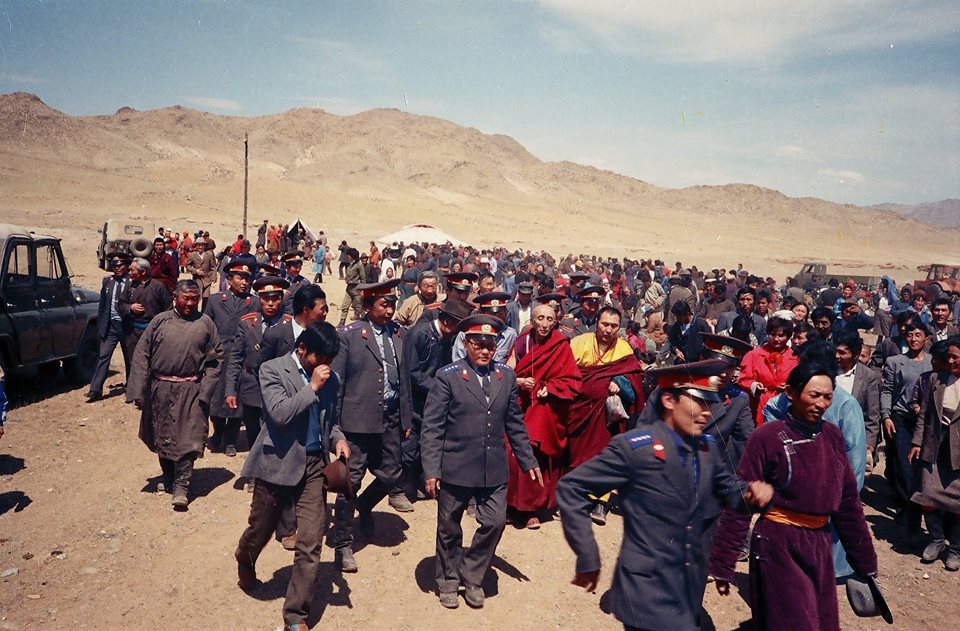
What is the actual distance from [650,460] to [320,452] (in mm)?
2321

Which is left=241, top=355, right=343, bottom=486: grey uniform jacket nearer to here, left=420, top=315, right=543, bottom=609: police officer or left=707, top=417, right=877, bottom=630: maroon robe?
left=420, top=315, right=543, bottom=609: police officer

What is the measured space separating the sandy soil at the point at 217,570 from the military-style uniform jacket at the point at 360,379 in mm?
1140

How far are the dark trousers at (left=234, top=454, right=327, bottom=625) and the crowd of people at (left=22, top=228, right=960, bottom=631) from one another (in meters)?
0.01

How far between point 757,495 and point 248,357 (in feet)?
16.4

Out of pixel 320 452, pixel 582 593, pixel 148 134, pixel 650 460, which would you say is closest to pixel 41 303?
pixel 320 452

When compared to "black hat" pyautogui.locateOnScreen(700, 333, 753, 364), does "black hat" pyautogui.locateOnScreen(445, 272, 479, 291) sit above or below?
above

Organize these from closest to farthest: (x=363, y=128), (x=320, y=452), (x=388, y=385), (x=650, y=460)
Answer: (x=650, y=460) < (x=320, y=452) < (x=388, y=385) < (x=363, y=128)

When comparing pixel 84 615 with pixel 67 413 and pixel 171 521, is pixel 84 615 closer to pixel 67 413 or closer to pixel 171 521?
pixel 171 521

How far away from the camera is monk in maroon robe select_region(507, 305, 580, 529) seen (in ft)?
19.4

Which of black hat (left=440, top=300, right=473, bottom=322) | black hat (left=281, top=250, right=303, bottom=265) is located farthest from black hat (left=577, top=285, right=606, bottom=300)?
black hat (left=281, top=250, right=303, bottom=265)

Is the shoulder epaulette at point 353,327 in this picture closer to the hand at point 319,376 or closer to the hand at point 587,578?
the hand at point 319,376

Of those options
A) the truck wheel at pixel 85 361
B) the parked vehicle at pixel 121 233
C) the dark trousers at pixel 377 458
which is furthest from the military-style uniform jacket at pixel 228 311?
the parked vehicle at pixel 121 233

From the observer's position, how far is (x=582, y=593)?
5102mm

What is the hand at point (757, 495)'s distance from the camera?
3.26m
